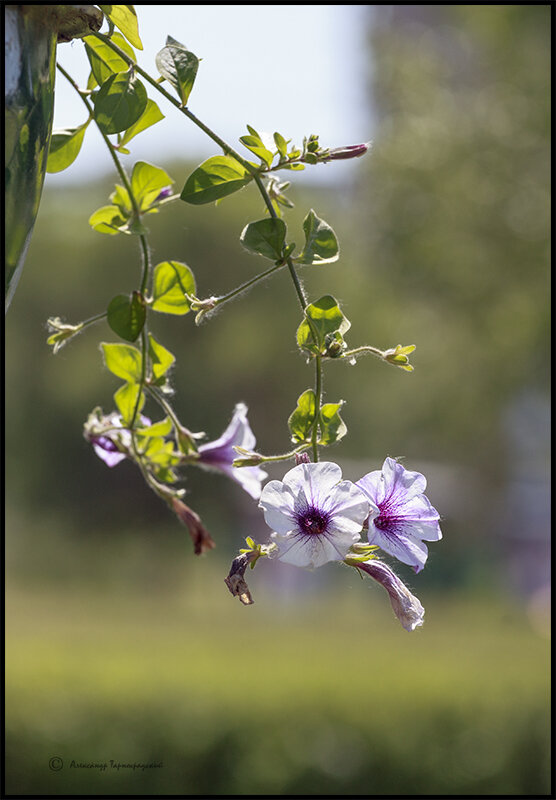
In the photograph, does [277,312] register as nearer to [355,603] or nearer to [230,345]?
[230,345]

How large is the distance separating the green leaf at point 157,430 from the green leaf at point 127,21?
0.67ft

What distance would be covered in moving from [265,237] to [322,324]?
0.06 m

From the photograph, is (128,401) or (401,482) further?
(128,401)

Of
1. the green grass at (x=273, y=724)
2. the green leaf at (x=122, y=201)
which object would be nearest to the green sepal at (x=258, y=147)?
the green leaf at (x=122, y=201)

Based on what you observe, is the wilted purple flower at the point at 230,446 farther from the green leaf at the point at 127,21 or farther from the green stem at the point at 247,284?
the green leaf at the point at 127,21

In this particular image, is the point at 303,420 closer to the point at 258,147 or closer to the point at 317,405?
the point at 317,405

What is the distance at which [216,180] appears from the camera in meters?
0.43

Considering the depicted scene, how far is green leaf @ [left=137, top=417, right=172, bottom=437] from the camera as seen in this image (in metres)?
0.49

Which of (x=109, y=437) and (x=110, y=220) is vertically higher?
(x=110, y=220)

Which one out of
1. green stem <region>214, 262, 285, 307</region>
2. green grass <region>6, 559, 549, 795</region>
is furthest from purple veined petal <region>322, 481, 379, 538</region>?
green grass <region>6, 559, 549, 795</region>

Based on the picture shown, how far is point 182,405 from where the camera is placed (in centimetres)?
751

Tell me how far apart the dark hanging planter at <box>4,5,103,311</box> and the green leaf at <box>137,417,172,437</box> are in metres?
0.11

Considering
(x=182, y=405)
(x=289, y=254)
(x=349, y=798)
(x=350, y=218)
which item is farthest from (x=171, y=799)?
→ (x=182, y=405)

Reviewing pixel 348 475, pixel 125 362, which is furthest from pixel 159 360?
pixel 348 475
